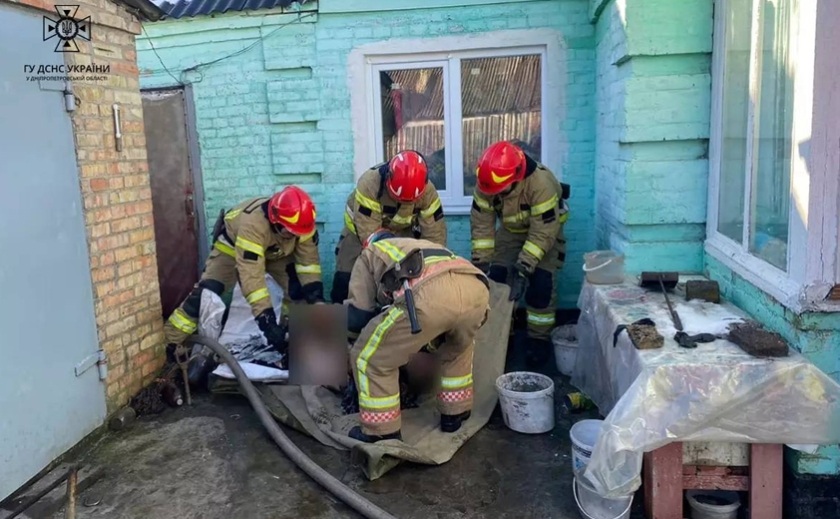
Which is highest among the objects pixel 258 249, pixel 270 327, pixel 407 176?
pixel 407 176

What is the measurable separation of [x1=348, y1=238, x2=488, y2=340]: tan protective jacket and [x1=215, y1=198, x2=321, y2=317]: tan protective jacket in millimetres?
1212

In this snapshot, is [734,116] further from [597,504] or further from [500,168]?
[597,504]

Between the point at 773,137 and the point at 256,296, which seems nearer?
the point at 773,137

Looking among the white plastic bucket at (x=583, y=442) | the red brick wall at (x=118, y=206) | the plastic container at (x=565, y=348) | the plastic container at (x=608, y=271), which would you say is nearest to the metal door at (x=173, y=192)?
the red brick wall at (x=118, y=206)

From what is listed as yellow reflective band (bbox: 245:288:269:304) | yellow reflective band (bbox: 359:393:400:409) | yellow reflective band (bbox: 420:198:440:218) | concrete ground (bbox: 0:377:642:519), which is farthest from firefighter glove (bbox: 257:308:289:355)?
yellow reflective band (bbox: 420:198:440:218)

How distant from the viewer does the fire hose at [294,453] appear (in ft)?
11.0

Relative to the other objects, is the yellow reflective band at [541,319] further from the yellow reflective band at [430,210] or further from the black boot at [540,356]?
the yellow reflective band at [430,210]

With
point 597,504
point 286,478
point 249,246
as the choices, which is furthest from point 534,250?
point 286,478

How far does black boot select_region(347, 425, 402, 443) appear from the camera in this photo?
13.2 ft

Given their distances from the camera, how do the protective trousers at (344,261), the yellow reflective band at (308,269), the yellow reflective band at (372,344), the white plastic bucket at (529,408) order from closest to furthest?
the yellow reflective band at (372,344) < the white plastic bucket at (529,408) < the yellow reflective band at (308,269) < the protective trousers at (344,261)

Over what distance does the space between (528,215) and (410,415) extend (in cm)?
191

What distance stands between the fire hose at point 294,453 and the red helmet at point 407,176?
5.89ft

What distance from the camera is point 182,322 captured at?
18.1ft

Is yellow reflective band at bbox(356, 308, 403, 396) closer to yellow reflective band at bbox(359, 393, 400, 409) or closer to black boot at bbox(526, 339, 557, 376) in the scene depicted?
yellow reflective band at bbox(359, 393, 400, 409)
